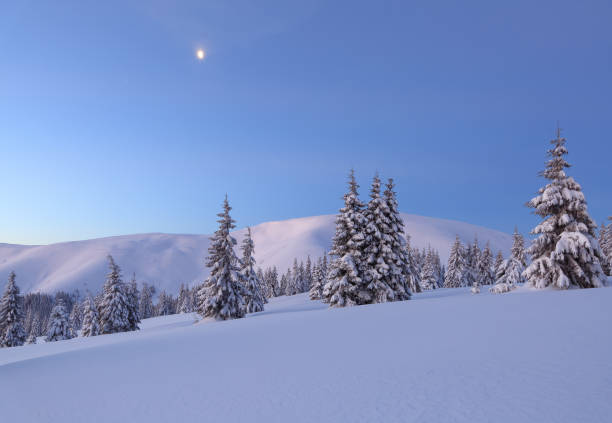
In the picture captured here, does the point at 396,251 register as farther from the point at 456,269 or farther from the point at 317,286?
the point at 456,269

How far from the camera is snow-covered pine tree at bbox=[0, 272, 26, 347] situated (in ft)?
135

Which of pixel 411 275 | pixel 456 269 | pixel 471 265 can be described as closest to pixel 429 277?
pixel 456 269

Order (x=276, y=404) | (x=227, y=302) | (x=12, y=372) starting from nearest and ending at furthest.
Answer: (x=276, y=404) < (x=12, y=372) < (x=227, y=302)

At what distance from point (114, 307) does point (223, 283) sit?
1864cm

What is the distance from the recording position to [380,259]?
28609 mm

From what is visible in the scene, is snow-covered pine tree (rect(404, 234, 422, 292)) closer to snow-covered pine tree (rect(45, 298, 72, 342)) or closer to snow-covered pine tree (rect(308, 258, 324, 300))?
snow-covered pine tree (rect(308, 258, 324, 300))

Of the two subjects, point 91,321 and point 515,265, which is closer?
point 91,321

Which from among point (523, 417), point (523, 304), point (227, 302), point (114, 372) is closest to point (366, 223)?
point (227, 302)

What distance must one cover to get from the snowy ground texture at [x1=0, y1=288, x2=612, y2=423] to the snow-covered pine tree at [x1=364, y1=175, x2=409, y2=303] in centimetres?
1592

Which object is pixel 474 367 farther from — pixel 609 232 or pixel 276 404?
pixel 609 232

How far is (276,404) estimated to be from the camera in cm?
578

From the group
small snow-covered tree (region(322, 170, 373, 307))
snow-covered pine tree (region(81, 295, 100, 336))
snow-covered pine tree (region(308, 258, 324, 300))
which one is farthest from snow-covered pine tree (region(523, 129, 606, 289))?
snow-covered pine tree (region(81, 295, 100, 336))

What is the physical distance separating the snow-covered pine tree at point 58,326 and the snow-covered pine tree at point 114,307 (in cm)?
707

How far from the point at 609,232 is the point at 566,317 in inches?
2092
